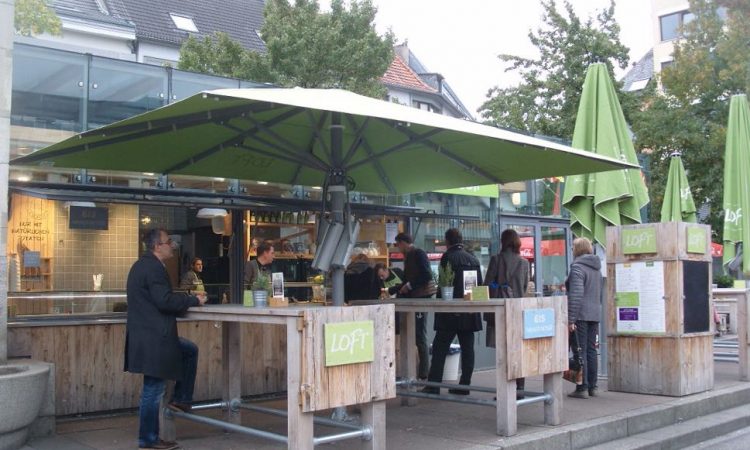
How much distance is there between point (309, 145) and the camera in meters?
7.91

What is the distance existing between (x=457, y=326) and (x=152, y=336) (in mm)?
3630

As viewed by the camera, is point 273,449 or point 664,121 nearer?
point 273,449

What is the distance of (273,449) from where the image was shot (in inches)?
245

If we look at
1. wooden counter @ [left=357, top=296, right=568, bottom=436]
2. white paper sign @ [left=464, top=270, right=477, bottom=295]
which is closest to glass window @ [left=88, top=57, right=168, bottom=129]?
wooden counter @ [left=357, top=296, right=568, bottom=436]

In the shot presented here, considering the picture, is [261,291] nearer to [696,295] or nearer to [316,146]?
[316,146]

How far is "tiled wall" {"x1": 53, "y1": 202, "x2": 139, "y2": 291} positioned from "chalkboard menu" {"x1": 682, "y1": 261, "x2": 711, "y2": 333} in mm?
6284

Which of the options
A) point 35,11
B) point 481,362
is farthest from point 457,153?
point 35,11

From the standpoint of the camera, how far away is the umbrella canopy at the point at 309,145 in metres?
5.70

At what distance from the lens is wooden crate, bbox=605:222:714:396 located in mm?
8672

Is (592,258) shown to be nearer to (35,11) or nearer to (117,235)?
(117,235)

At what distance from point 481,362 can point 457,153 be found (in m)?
4.53

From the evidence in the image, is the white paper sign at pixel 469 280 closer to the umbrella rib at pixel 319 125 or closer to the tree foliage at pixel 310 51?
the umbrella rib at pixel 319 125

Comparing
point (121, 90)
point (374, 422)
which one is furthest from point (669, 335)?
point (121, 90)

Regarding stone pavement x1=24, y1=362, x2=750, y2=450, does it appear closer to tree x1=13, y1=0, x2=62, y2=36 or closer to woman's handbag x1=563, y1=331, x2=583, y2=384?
woman's handbag x1=563, y1=331, x2=583, y2=384
